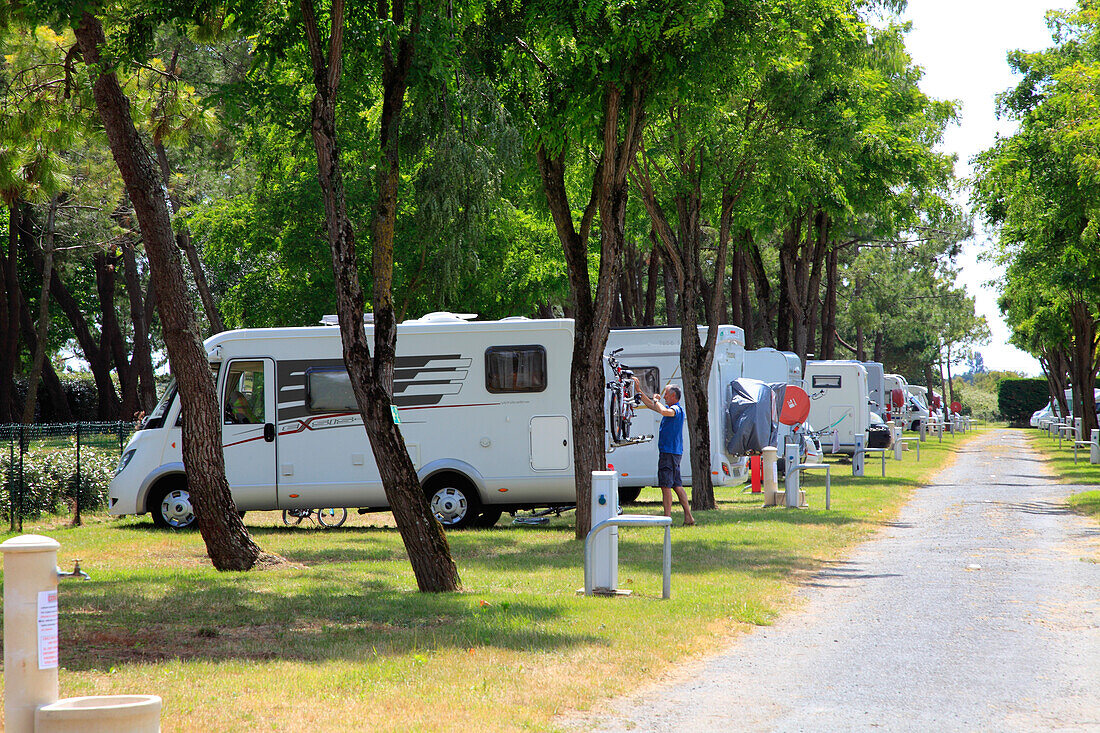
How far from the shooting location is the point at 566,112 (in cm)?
1227

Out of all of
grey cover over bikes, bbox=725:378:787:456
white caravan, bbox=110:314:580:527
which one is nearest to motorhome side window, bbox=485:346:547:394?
white caravan, bbox=110:314:580:527

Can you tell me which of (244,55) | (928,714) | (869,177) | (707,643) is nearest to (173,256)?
A: (707,643)

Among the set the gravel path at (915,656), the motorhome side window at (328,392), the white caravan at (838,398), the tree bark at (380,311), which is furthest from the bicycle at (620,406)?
the white caravan at (838,398)

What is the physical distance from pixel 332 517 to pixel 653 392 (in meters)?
5.42

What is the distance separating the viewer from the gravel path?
5.67 meters

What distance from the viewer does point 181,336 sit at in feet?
36.7

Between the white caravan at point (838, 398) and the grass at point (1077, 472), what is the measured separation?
5271mm

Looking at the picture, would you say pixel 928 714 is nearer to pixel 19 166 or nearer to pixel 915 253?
pixel 19 166

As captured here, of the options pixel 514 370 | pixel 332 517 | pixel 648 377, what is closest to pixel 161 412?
pixel 332 517

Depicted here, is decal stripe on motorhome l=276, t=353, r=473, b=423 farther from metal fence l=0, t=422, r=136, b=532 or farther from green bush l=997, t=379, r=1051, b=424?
green bush l=997, t=379, r=1051, b=424

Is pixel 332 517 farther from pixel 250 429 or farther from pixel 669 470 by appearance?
pixel 669 470

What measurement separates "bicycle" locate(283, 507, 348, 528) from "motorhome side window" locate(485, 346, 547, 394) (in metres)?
3.08

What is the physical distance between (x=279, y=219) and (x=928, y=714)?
19427 millimetres

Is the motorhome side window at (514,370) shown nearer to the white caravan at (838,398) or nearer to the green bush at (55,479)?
the green bush at (55,479)
